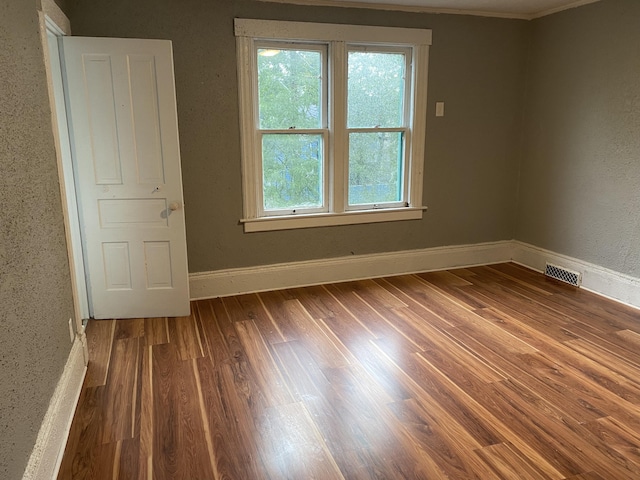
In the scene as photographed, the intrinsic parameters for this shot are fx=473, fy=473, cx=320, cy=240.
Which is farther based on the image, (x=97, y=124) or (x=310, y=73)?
(x=310, y=73)

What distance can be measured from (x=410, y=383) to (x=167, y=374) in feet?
4.62

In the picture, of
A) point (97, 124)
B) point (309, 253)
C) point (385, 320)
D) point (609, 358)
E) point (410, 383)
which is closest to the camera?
point (410, 383)

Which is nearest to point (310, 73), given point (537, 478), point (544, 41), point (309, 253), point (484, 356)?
point (309, 253)

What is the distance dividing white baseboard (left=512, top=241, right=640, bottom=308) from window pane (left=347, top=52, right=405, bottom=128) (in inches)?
74.1

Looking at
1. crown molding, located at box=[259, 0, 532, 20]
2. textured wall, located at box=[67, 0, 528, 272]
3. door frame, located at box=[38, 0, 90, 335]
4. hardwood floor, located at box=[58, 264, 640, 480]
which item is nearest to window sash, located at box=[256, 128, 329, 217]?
textured wall, located at box=[67, 0, 528, 272]

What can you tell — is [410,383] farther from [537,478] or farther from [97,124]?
[97,124]

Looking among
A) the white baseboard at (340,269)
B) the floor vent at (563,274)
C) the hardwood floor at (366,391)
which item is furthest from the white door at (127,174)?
the floor vent at (563,274)

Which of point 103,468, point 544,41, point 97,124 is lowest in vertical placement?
point 103,468

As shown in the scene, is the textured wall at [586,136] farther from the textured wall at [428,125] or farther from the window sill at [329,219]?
the window sill at [329,219]

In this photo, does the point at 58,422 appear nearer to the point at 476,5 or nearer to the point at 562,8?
the point at 476,5

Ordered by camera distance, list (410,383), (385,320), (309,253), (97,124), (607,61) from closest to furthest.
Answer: (410,383), (97,124), (385,320), (607,61), (309,253)

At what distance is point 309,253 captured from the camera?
14.1ft

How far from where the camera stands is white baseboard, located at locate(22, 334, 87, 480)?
1.77 meters

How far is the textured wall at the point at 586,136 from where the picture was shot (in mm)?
3676
